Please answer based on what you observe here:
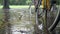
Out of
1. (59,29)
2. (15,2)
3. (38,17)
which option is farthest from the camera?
(15,2)

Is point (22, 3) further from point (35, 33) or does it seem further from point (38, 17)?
point (35, 33)

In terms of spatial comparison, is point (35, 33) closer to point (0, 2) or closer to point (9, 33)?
point (9, 33)

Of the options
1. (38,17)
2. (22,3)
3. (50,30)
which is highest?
(50,30)

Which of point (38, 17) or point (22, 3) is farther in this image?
point (22, 3)

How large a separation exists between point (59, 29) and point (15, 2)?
488 inches

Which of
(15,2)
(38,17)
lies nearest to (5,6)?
(15,2)

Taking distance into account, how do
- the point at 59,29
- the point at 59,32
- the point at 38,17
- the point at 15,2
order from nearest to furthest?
the point at 59,32 → the point at 59,29 → the point at 38,17 → the point at 15,2

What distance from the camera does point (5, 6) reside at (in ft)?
45.5

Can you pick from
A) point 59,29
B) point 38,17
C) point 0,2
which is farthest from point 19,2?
point 59,29

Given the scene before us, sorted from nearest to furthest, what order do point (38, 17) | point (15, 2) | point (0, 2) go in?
point (38, 17) → point (0, 2) → point (15, 2)

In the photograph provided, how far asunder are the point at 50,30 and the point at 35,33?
26 cm

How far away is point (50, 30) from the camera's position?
3.45 metres

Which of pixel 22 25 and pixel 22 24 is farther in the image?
pixel 22 24

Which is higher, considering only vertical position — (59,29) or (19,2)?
(59,29)
